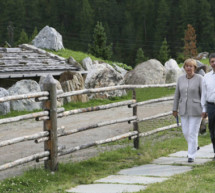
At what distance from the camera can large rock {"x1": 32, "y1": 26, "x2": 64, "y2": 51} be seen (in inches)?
1207

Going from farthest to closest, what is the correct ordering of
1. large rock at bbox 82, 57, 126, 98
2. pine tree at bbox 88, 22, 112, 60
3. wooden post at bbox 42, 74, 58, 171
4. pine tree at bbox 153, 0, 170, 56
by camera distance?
pine tree at bbox 153, 0, 170, 56, pine tree at bbox 88, 22, 112, 60, large rock at bbox 82, 57, 126, 98, wooden post at bbox 42, 74, 58, 171

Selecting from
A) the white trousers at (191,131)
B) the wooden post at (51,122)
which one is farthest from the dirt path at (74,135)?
the white trousers at (191,131)

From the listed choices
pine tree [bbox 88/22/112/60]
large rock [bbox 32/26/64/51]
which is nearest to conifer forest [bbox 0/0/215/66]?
pine tree [bbox 88/22/112/60]

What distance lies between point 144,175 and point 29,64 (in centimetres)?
1634

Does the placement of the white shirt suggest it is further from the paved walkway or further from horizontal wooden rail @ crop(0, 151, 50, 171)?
horizontal wooden rail @ crop(0, 151, 50, 171)

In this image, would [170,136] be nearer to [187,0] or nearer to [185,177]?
[185,177]

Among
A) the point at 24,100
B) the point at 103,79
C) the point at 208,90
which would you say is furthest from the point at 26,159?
the point at 103,79

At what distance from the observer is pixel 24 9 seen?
95.8m

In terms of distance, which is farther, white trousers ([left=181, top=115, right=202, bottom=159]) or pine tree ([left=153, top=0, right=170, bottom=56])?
pine tree ([left=153, top=0, right=170, bottom=56])

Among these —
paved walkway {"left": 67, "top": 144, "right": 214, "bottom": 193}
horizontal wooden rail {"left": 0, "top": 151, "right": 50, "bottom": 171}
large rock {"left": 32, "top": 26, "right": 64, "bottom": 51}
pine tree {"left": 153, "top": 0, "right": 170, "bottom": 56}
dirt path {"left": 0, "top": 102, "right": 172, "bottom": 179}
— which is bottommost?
dirt path {"left": 0, "top": 102, "right": 172, "bottom": 179}

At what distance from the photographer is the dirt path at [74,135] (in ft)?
30.2

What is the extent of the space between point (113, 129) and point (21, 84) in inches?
237

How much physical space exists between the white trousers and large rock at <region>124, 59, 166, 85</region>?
1682 centimetres

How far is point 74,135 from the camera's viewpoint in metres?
12.0
